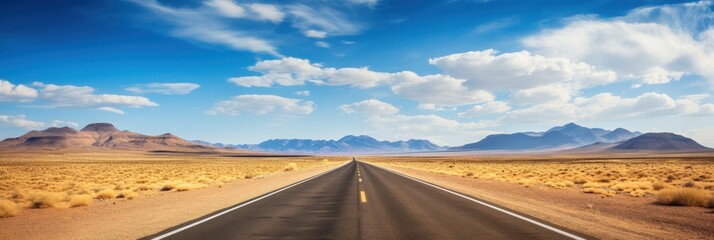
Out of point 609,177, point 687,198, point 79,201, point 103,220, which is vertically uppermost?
point 609,177

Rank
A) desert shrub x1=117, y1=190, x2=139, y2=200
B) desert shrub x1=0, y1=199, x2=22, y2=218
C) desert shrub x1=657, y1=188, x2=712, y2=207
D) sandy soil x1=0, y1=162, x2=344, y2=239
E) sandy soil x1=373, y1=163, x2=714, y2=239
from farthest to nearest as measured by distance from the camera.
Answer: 1. desert shrub x1=117, y1=190, x2=139, y2=200
2. desert shrub x1=657, y1=188, x2=712, y2=207
3. desert shrub x1=0, y1=199, x2=22, y2=218
4. sandy soil x1=0, y1=162, x2=344, y2=239
5. sandy soil x1=373, y1=163, x2=714, y2=239

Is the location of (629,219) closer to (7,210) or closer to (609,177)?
(7,210)

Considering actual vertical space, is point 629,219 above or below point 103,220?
above

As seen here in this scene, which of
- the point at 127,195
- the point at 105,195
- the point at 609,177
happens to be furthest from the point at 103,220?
the point at 609,177

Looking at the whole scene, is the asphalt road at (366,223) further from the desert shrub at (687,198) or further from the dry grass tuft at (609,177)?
the dry grass tuft at (609,177)

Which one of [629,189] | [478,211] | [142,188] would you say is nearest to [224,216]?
[478,211]

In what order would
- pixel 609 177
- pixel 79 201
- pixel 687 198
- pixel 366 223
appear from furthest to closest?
pixel 609 177 < pixel 79 201 < pixel 687 198 < pixel 366 223

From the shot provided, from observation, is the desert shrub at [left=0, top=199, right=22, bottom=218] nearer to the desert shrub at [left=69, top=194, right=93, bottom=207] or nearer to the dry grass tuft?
the desert shrub at [left=69, top=194, right=93, bottom=207]

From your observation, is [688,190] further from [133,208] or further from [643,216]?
[133,208]

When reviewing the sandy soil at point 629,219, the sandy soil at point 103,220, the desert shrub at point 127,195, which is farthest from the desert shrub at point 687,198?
the desert shrub at point 127,195

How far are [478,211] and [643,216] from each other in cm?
409

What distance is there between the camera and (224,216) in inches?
402

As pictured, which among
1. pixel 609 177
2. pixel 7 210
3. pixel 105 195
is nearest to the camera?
pixel 7 210

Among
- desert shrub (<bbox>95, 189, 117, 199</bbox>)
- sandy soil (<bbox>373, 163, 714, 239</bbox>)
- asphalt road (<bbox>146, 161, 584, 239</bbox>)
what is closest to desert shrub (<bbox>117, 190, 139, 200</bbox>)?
desert shrub (<bbox>95, 189, 117, 199</bbox>)
